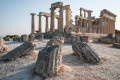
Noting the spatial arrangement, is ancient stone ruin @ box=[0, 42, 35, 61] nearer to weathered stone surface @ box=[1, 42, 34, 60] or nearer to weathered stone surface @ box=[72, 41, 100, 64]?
weathered stone surface @ box=[1, 42, 34, 60]

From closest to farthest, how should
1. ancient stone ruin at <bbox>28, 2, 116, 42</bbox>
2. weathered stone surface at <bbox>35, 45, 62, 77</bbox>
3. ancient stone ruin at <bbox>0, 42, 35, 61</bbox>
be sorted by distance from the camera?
weathered stone surface at <bbox>35, 45, 62, 77</bbox>, ancient stone ruin at <bbox>0, 42, 35, 61</bbox>, ancient stone ruin at <bbox>28, 2, 116, 42</bbox>

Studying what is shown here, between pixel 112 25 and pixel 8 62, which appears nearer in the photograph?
pixel 8 62

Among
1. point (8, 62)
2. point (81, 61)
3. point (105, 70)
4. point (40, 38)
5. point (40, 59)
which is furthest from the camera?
point (40, 38)

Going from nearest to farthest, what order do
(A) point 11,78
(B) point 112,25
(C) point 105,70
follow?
(A) point 11,78 < (C) point 105,70 < (B) point 112,25

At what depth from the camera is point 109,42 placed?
49.4 ft

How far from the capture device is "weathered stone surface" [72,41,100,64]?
5491 millimetres

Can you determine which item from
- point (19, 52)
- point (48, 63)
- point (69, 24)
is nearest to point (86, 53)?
point (48, 63)

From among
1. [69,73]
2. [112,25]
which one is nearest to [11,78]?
[69,73]

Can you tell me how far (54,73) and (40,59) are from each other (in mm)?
726

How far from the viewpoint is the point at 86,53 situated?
5.77 metres

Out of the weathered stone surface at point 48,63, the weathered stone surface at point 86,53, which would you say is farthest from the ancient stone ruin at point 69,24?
the weathered stone surface at point 48,63

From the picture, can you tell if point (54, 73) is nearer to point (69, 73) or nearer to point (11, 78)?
point (69, 73)

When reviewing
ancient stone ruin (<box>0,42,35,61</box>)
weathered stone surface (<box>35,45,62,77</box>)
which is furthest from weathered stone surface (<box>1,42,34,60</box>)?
weathered stone surface (<box>35,45,62,77</box>)

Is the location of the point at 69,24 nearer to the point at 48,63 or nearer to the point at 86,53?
the point at 86,53
